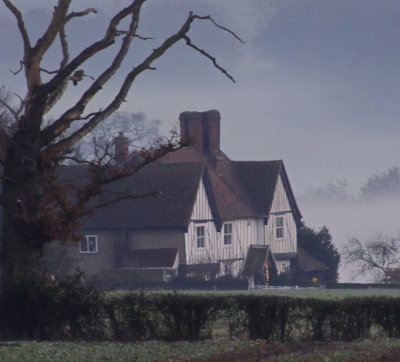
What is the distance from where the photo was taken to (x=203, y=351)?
18094 mm

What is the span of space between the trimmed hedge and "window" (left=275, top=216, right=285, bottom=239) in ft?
177

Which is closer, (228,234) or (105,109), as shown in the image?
(105,109)

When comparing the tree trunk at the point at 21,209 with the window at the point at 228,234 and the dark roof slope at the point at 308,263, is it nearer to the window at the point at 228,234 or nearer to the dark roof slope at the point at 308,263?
the dark roof slope at the point at 308,263

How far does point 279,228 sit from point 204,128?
357 inches

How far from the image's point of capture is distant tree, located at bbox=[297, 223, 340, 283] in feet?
232

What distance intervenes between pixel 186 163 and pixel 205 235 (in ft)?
18.5

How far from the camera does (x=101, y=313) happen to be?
67.8 ft

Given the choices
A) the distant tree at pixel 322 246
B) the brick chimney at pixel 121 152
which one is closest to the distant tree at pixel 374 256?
the distant tree at pixel 322 246

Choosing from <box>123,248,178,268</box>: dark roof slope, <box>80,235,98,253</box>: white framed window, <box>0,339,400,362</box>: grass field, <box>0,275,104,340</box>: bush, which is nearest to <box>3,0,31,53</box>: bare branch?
<box>0,275,104,340</box>: bush

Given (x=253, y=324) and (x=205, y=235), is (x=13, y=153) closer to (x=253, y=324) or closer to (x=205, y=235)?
(x=253, y=324)

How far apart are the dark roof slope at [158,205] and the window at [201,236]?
78.3 inches

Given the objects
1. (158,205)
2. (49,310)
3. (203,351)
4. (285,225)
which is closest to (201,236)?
(158,205)

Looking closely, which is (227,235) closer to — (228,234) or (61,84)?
(228,234)

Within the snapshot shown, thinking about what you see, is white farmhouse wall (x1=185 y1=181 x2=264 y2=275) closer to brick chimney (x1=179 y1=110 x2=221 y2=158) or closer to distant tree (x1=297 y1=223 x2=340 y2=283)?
distant tree (x1=297 y1=223 x2=340 y2=283)
